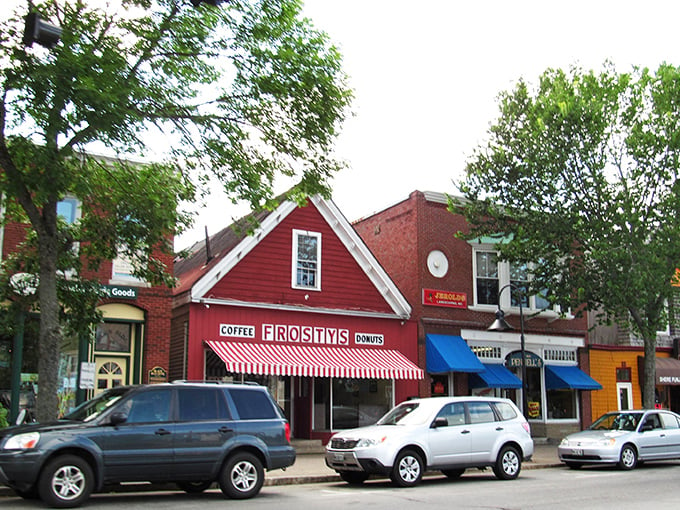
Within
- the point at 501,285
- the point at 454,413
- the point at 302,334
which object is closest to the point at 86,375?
the point at 454,413

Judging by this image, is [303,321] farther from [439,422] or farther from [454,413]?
[439,422]

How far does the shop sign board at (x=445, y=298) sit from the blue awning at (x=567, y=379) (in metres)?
4.26

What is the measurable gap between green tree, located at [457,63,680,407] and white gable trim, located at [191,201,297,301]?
6999 millimetres

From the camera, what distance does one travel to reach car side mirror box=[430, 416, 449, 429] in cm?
1429

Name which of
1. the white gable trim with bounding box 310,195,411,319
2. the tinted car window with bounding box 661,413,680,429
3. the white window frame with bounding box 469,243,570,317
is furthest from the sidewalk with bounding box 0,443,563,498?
the white window frame with bounding box 469,243,570,317

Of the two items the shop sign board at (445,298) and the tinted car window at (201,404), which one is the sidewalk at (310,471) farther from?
the shop sign board at (445,298)

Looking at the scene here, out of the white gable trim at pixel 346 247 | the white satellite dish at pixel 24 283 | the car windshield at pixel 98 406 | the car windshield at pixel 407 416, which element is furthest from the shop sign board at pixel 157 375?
the car windshield at pixel 98 406

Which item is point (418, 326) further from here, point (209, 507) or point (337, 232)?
point (209, 507)

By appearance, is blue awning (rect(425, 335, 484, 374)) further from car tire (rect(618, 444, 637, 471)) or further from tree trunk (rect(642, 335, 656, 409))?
car tire (rect(618, 444, 637, 471))

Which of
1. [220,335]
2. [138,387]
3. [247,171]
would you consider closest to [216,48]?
[247,171]

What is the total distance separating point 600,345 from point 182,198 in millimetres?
19656

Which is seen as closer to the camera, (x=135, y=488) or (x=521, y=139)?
(x=135, y=488)

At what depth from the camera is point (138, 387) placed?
11570mm

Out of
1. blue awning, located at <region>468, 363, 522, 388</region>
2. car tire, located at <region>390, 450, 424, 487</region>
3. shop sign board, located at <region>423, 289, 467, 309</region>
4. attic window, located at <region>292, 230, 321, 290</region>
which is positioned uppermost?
attic window, located at <region>292, 230, 321, 290</region>
